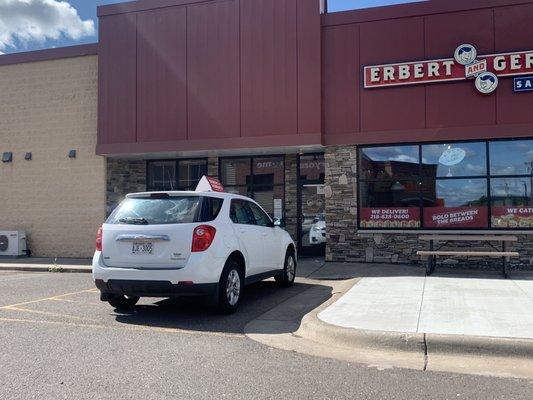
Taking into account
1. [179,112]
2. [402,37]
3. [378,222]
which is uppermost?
[402,37]

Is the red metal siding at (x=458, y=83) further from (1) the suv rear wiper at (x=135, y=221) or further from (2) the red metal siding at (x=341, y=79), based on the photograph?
(1) the suv rear wiper at (x=135, y=221)

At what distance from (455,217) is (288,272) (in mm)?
4934

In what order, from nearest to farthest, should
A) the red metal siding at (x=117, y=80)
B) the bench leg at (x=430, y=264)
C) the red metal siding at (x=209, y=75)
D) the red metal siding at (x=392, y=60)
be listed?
the bench leg at (x=430, y=264), the red metal siding at (x=392, y=60), the red metal siding at (x=209, y=75), the red metal siding at (x=117, y=80)

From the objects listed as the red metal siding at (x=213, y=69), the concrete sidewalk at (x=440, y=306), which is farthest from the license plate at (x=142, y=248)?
the red metal siding at (x=213, y=69)

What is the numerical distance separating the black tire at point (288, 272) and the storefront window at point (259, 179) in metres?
4.57

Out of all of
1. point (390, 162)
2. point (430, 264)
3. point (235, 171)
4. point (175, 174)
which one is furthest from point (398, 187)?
point (175, 174)

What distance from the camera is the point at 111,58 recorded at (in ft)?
50.0

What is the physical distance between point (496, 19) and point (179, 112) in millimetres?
8383

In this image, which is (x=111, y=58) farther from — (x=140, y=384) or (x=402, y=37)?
(x=140, y=384)

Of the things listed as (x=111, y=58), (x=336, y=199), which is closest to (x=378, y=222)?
(x=336, y=199)

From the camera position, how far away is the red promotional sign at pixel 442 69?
39.5ft

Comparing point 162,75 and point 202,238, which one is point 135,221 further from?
point 162,75

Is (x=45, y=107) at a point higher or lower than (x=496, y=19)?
lower

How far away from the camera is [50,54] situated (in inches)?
641
